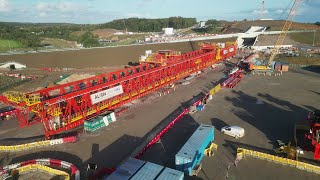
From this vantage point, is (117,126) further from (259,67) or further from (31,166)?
(259,67)

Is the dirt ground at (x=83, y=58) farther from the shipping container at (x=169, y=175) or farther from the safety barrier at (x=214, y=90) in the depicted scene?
the shipping container at (x=169, y=175)

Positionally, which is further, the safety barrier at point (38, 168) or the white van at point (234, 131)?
the white van at point (234, 131)

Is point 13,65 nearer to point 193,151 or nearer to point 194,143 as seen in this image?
point 194,143

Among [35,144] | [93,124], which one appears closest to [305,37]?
[93,124]

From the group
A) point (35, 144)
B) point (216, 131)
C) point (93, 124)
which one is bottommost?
point (35, 144)

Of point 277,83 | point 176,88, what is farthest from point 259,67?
A: point 176,88

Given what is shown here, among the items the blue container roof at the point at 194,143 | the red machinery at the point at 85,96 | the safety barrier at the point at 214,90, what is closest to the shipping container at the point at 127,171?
the blue container roof at the point at 194,143
